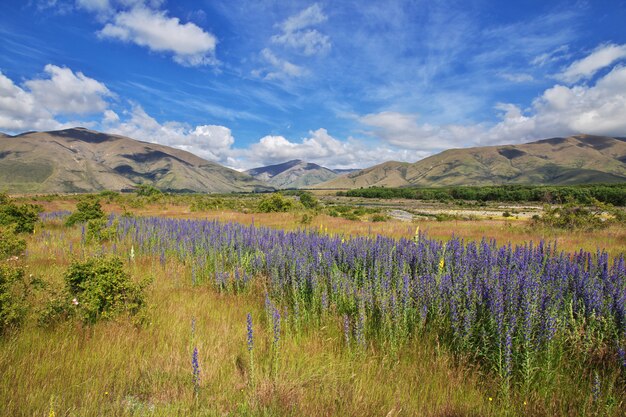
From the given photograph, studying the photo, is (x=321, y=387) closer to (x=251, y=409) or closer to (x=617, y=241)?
(x=251, y=409)

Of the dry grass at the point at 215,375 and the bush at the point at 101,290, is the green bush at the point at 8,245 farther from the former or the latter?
the dry grass at the point at 215,375

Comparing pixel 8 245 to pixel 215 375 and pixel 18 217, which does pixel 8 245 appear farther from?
pixel 18 217

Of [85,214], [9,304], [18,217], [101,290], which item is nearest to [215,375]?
[101,290]

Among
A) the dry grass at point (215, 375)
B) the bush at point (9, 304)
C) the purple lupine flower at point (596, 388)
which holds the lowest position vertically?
the dry grass at point (215, 375)

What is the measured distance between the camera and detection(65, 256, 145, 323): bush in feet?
13.8

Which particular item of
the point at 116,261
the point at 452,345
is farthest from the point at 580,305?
the point at 116,261

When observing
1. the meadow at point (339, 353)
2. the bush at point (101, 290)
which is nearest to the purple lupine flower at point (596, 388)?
the meadow at point (339, 353)

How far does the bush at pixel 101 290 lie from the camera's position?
13.8ft

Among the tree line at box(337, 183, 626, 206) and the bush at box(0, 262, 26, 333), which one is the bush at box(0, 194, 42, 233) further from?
the tree line at box(337, 183, 626, 206)

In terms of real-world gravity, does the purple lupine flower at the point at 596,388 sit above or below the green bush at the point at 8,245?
below

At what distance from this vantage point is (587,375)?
3.20 m

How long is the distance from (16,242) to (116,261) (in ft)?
14.9

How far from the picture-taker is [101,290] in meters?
4.28

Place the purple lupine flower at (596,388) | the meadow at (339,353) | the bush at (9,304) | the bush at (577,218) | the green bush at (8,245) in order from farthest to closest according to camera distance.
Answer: the bush at (577,218), the green bush at (8,245), the bush at (9,304), the meadow at (339,353), the purple lupine flower at (596,388)
